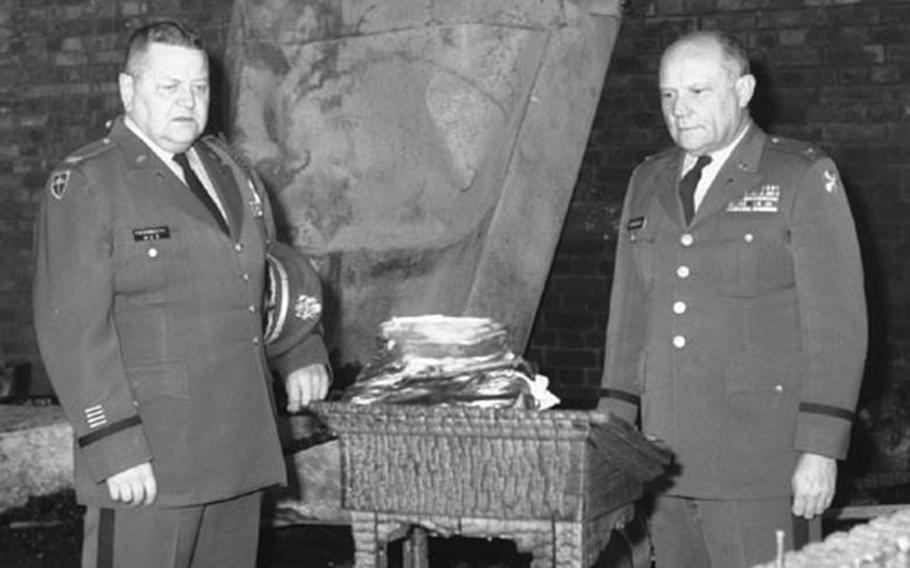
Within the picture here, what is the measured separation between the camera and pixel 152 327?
9.61 ft

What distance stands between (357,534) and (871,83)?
190 inches

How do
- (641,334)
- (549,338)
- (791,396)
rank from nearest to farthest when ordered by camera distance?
(791,396)
(641,334)
(549,338)

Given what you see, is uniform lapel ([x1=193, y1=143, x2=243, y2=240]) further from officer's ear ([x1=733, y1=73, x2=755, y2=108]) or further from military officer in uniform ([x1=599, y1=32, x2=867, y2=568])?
officer's ear ([x1=733, y1=73, x2=755, y2=108])

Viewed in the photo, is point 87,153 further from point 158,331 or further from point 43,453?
point 43,453

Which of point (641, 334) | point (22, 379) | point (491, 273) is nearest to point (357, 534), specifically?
point (641, 334)

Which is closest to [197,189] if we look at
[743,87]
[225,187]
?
[225,187]

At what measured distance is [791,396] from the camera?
308 centimetres

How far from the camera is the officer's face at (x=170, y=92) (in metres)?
2.94

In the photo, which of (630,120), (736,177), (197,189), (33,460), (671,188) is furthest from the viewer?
(630,120)

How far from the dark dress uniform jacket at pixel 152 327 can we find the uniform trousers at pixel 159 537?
0.11ft

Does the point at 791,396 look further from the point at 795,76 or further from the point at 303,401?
the point at 795,76

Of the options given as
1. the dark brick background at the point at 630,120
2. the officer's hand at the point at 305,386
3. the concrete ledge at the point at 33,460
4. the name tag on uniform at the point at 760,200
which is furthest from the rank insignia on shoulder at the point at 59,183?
the dark brick background at the point at 630,120

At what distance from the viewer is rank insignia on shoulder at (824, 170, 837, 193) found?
10.1 ft

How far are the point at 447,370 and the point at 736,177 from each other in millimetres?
804
